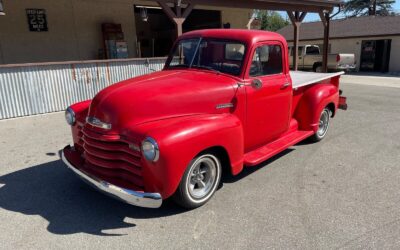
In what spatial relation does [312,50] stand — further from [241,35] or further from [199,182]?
[199,182]

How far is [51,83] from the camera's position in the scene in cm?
842

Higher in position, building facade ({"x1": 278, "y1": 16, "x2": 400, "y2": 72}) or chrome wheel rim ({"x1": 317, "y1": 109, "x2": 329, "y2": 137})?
building facade ({"x1": 278, "y1": 16, "x2": 400, "y2": 72})

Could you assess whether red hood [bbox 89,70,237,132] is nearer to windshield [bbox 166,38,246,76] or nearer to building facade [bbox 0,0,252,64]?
windshield [bbox 166,38,246,76]

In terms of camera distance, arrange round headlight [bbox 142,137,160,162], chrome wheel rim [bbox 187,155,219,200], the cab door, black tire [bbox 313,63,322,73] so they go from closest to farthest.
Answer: round headlight [bbox 142,137,160,162] → chrome wheel rim [bbox 187,155,219,200] → the cab door → black tire [bbox 313,63,322,73]

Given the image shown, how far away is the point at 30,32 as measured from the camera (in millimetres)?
11305

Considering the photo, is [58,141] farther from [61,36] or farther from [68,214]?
[61,36]

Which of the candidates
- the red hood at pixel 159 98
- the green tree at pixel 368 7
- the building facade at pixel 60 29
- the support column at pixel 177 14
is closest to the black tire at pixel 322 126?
the red hood at pixel 159 98

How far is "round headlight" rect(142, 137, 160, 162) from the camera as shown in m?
2.90

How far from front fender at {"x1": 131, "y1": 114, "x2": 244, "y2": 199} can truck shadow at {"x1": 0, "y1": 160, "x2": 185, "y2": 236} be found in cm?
58

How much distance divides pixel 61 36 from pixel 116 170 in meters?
10.4

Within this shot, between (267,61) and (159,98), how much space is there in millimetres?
1777

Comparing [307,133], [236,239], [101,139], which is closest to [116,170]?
[101,139]

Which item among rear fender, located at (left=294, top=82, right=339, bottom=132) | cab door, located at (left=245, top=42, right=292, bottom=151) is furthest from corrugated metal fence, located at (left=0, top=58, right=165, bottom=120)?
cab door, located at (left=245, top=42, right=292, bottom=151)

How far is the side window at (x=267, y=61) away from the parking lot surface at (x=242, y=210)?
1379 millimetres
